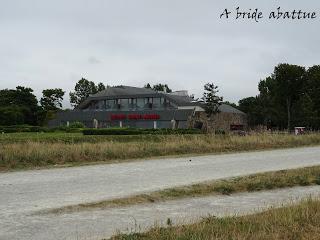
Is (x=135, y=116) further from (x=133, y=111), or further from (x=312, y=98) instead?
(x=312, y=98)

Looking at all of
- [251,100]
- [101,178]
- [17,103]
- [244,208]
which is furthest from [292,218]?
[251,100]

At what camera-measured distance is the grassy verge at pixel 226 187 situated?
9775 millimetres

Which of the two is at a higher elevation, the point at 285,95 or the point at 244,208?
the point at 285,95

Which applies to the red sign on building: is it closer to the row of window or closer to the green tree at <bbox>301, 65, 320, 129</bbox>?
the row of window

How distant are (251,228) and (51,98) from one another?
9094 centimetres

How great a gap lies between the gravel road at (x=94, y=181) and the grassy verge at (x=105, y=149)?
6.44 ft

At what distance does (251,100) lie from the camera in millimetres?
103062

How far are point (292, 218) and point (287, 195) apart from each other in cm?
417

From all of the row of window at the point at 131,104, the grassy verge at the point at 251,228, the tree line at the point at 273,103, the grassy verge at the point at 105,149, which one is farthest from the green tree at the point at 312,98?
the grassy verge at the point at 251,228

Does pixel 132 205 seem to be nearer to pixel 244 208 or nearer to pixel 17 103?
pixel 244 208

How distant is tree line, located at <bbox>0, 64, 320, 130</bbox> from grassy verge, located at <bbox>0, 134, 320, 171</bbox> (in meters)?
45.7

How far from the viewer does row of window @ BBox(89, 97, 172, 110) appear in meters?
82.5

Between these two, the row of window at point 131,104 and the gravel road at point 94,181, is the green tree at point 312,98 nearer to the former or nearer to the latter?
the row of window at point 131,104

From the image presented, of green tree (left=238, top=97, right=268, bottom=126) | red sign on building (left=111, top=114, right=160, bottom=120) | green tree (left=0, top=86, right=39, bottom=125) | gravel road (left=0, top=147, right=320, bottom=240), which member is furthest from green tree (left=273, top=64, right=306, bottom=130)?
gravel road (left=0, top=147, right=320, bottom=240)
